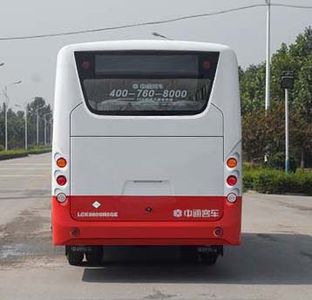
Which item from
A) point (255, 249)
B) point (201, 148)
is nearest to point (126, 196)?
point (201, 148)

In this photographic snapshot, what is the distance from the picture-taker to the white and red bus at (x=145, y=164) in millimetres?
9484

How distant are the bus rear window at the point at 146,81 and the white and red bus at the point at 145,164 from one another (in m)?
0.02

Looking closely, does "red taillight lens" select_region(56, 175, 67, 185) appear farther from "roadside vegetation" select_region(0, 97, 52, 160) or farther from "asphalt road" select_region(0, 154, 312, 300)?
"roadside vegetation" select_region(0, 97, 52, 160)

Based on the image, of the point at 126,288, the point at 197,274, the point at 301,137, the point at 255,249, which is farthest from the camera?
the point at 301,137

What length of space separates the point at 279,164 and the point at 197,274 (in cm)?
2227

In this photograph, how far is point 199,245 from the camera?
32.0ft

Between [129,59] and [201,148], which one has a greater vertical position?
[129,59]

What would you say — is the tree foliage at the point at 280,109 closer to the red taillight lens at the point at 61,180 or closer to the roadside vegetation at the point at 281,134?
the roadside vegetation at the point at 281,134

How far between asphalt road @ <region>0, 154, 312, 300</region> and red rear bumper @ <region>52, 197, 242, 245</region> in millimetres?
541

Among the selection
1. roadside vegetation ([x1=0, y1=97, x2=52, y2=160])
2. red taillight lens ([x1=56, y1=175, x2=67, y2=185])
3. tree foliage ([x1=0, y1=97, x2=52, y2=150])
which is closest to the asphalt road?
red taillight lens ([x1=56, y1=175, x2=67, y2=185])

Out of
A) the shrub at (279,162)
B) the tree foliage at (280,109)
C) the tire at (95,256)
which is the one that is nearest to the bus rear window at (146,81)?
the tire at (95,256)

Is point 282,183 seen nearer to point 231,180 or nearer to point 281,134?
point 281,134

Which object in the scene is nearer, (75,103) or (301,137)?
(75,103)

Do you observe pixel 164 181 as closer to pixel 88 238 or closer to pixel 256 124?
pixel 88 238
